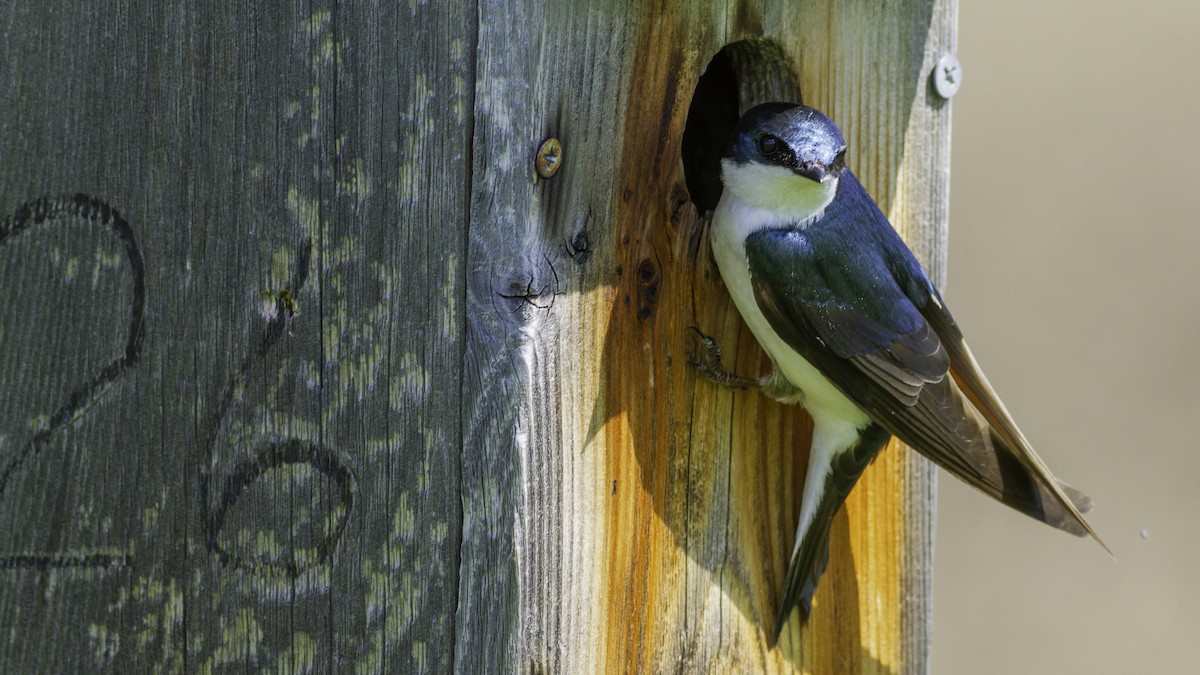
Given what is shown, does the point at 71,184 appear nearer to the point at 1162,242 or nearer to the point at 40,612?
the point at 40,612

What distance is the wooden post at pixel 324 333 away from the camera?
1623mm

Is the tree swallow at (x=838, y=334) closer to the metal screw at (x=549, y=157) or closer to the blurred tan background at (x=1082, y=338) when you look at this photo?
the metal screw at (x=549, y=157)

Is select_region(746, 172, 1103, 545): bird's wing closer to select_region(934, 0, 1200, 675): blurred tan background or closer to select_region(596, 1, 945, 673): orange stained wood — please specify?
select_region(596, 1, 945, 673): orange stained wood

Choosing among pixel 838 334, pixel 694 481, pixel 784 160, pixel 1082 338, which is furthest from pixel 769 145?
pixel 1082 338

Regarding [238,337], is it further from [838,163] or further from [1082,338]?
[1082,338]

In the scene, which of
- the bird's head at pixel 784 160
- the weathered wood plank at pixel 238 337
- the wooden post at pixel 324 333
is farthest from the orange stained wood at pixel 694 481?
the weathered wood plank at pixel 238 337

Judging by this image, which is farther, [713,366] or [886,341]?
[886,341]

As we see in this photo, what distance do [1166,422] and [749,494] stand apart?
265cm

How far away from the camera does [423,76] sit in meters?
1.63

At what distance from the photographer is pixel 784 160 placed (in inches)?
85.2

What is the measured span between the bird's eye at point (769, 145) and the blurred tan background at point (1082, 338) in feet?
7.63

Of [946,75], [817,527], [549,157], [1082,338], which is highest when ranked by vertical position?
[946,75]

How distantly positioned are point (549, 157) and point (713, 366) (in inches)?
22.3

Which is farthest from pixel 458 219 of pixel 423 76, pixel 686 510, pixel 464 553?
pixel 686 510
